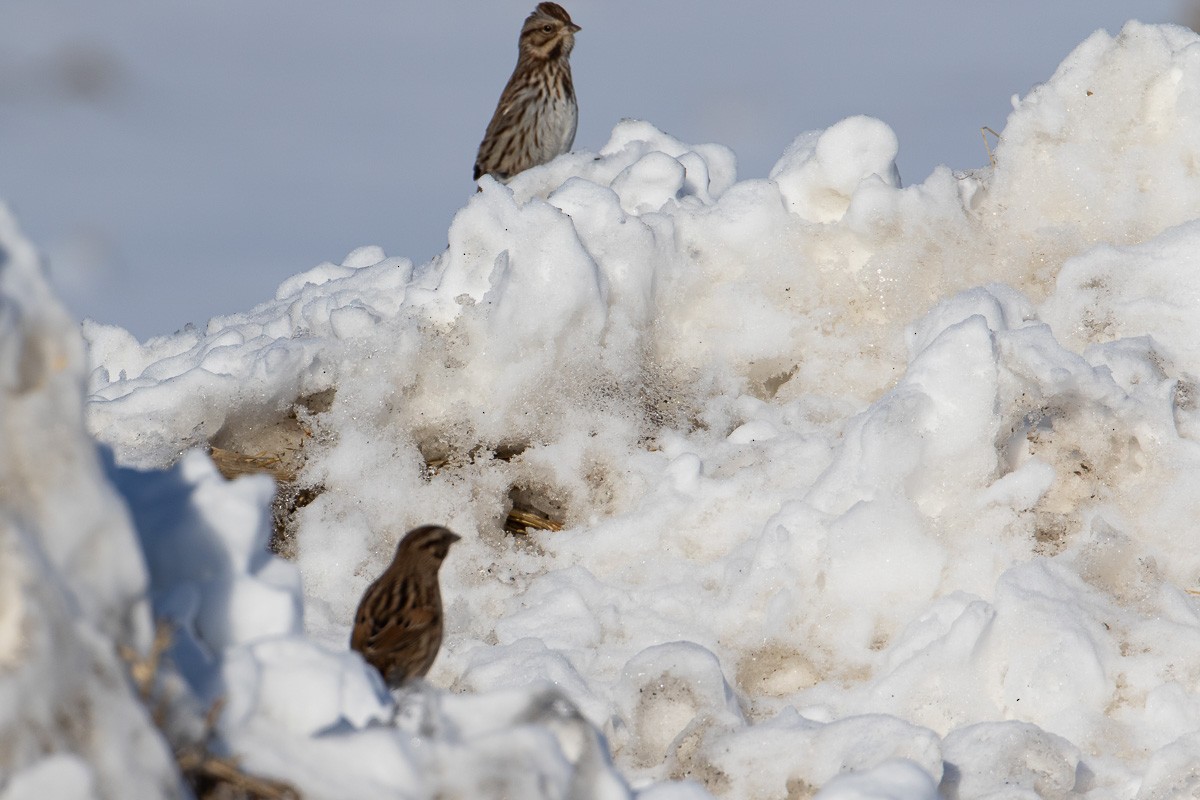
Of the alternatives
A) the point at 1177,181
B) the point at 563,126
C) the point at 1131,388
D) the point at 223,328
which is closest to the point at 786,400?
the point at 1131,388

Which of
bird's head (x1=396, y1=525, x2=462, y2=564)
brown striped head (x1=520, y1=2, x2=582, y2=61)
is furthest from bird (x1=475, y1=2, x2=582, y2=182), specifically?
bird's head (x1=396, y1=525, x2=462, y2=564)

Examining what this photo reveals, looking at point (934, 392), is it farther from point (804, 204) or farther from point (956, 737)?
point (804, 204)

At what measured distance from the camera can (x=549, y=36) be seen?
9695 millimetres

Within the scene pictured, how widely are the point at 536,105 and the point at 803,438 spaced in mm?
4381

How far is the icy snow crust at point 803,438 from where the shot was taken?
4.53 m

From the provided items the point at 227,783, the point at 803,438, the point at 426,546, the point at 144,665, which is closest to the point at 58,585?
the point at 144,665

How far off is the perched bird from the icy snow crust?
595mm

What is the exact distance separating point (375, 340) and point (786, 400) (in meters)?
1.66

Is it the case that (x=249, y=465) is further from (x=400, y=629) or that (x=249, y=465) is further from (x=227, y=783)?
(x=227, y=783)

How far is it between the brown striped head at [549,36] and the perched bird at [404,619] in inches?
232

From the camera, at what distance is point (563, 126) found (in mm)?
9562

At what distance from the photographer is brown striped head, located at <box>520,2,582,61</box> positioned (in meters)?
9.66

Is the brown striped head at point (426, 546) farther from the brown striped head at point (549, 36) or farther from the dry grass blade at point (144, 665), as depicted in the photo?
the brown striped head at point (549, 36)

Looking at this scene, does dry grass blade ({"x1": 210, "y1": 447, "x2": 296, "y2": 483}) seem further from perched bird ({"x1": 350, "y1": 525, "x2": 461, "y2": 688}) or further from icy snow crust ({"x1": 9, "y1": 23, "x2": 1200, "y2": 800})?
perched bird ({"x1": 350, "y1": 525, "x2": 461, "y2": 688})
